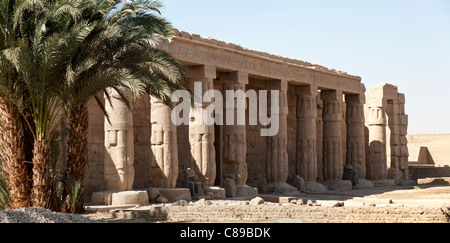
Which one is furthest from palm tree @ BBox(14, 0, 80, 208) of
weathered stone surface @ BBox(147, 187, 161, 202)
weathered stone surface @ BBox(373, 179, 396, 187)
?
weathered stone surface @ BBox(373, 179, 396, 187)

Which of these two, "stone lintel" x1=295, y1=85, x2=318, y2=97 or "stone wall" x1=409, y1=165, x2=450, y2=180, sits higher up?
"stone lintel" x1=295, y1=85, x2=318, y2=97

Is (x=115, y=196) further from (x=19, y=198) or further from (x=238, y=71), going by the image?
(x=238, y=71)

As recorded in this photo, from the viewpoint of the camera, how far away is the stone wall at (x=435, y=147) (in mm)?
38469

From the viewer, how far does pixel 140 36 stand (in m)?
13.4

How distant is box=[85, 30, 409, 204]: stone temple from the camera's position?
1741 centimetres

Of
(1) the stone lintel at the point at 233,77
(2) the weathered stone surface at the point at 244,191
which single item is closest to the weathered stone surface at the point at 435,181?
(2) the weathered stone surface at the point at 244,191

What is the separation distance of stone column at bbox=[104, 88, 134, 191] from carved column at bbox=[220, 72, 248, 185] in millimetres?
4849

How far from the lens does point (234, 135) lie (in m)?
20.3

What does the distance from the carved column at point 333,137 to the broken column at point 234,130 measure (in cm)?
600

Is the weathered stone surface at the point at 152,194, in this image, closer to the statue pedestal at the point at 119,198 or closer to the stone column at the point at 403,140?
the statue pedestal at the point at 119,198

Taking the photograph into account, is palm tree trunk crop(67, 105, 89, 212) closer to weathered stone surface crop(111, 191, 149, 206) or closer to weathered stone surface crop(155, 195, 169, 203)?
weathered stone surface crop(111, 191, 149, 206)

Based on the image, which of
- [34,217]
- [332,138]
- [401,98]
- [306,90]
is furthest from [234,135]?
[401,98]
